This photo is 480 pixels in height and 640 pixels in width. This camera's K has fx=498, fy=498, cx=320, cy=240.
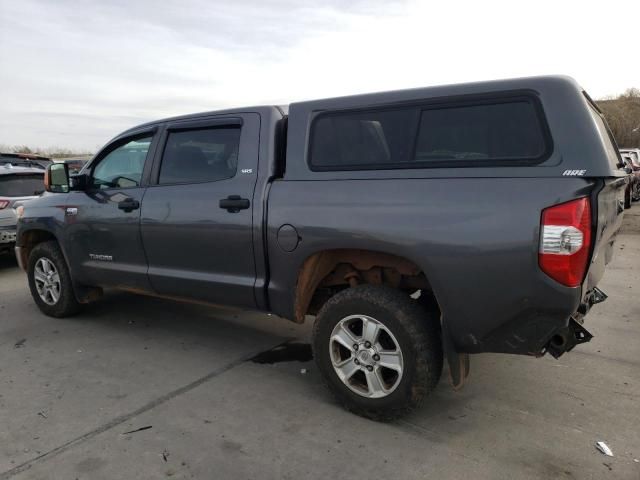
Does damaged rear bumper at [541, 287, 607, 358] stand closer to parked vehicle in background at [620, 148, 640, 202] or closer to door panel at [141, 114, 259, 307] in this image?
door panel at [141, 114, 259, 307]

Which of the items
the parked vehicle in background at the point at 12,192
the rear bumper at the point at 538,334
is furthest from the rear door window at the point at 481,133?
the parked vehicle in background at the point at 12,192

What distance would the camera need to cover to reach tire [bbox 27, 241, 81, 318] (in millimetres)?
5172

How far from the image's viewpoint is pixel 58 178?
4969mm

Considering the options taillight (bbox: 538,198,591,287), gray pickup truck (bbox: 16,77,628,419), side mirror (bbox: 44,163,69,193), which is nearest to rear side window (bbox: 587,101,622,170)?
gray pickup truck (bbox: 16,77,628,419)

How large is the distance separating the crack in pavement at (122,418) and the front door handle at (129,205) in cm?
158

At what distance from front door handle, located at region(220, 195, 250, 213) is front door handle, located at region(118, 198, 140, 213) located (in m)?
1.07

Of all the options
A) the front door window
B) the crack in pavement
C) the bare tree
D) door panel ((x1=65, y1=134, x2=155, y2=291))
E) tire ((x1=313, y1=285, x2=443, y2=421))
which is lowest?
the crack in pavement

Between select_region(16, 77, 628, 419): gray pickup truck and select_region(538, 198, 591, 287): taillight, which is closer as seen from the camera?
select_region(538, 198, 591, 287): taillight

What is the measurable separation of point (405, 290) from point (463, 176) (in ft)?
3.03

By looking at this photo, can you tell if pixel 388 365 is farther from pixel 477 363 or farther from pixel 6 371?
pixel 6 371

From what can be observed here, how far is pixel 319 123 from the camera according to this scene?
11.2 feet

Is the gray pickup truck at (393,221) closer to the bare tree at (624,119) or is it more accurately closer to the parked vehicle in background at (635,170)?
the parked vehicle in background at (635,170)

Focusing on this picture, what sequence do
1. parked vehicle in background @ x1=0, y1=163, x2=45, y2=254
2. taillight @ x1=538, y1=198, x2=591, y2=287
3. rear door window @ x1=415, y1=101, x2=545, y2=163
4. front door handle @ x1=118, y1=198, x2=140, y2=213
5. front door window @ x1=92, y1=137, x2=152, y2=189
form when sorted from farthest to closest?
1. parked vehicle in background @ x1=0, y1=163, x2=45, y2=254
2. front door window @ x1=92, y1=137, x2=152, y2=189
3. front door handle @ x1=118, y1=198, x2=140, y2=213
4. rear door window @ x1=415, y1=101, x2=545, y2=163
5. taillight @ x1=538, y1=198, x2=591, y2=287

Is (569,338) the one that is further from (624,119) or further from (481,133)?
(624,119)
